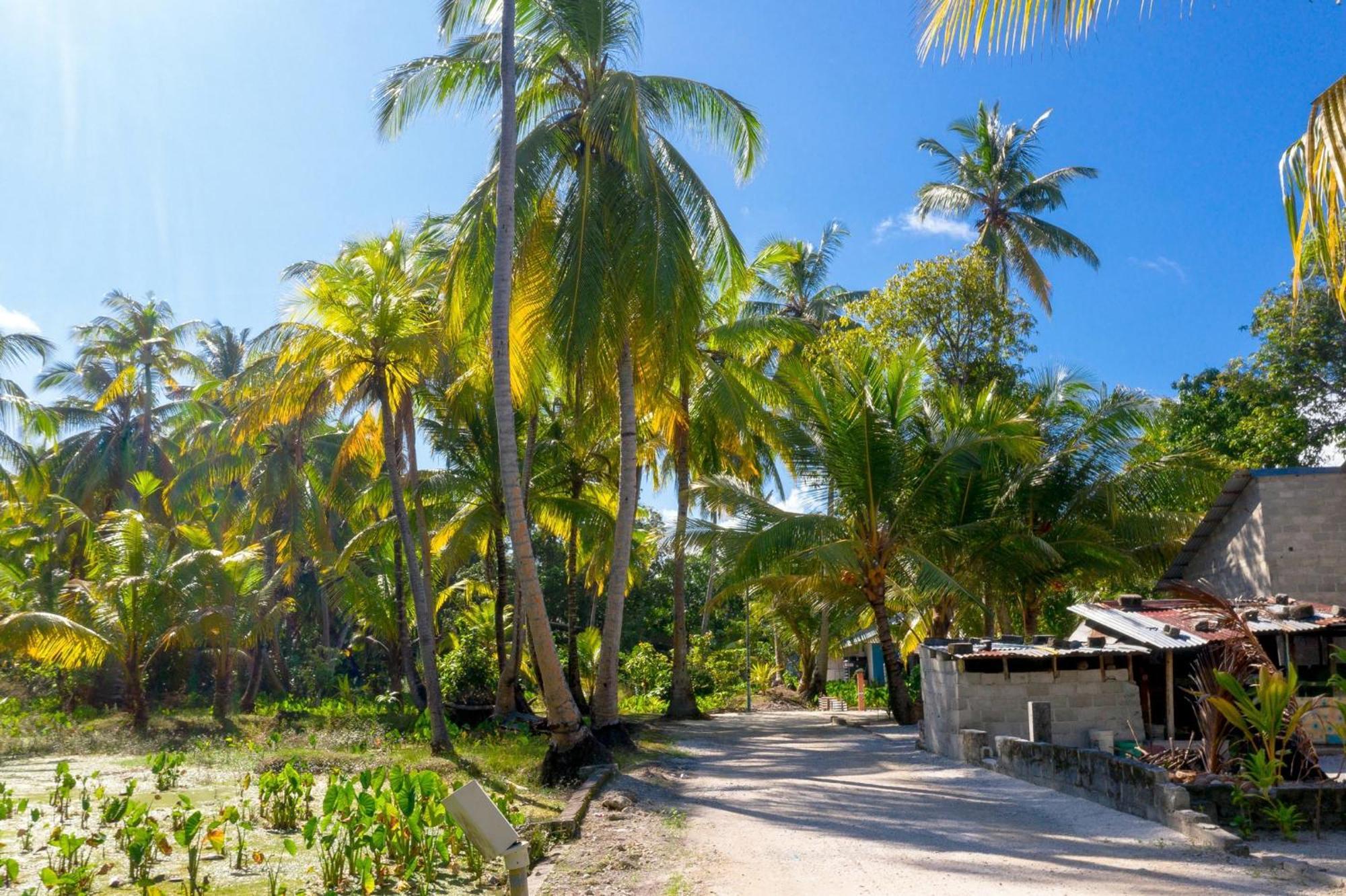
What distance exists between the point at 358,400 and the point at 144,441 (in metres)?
17.0

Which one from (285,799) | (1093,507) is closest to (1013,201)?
(1093,507)

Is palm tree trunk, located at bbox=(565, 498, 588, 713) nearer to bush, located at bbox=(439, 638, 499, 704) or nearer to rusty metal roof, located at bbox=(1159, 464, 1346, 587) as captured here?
bush, located at bbox=(439, 638, 499, 704)

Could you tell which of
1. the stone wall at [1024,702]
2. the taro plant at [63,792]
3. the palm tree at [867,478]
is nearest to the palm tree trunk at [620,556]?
the palm tree at [867,478]

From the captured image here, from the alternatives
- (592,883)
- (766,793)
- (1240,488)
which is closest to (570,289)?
(766,793)

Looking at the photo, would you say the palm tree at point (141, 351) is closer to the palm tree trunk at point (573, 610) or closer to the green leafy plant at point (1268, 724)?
the palm tree trunk at point (573, 610)

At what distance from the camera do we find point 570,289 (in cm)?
1274

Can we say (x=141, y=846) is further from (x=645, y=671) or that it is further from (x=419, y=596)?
(x=645, y=671)

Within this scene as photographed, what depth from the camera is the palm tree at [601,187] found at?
12.8 m

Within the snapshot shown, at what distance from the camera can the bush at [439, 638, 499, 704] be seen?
21.5 m

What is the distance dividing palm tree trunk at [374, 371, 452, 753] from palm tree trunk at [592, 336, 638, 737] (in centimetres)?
230

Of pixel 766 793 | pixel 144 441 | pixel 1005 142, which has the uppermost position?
pixel 1005 142

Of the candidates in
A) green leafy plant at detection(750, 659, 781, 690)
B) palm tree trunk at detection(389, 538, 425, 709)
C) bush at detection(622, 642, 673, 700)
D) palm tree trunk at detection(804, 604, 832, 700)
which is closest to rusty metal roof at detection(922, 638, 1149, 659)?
palm tree trunk at detection(389, 538, 425, 709)

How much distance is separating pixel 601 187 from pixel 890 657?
11600 mm

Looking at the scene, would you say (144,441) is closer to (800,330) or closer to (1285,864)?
(800,330)
